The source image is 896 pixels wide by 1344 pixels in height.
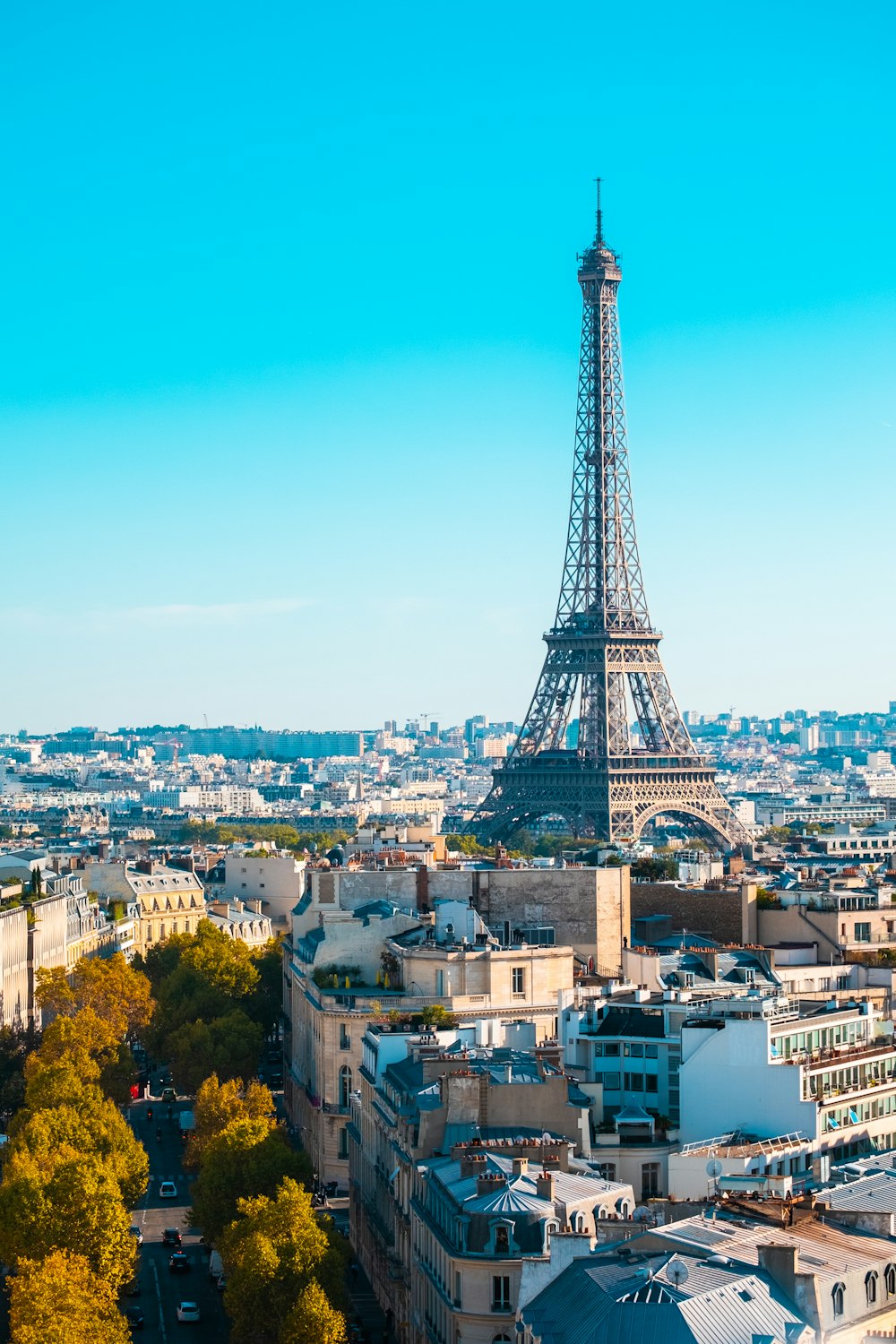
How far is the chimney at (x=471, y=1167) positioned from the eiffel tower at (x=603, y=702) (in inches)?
4687

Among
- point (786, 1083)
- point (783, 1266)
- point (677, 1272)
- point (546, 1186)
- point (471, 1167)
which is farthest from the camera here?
point (786, 1083)

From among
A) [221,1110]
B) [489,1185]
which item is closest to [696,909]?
[221,1110]

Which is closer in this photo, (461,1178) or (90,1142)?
(461,1178)

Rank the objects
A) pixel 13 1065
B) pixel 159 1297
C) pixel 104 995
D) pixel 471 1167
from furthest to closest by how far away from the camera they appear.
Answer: pixel 104 995
pixel 13 1065
pixel 159 1297
pixel 471 1167

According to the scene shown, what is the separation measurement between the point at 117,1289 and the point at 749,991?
51.5ft

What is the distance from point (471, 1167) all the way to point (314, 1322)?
395cm

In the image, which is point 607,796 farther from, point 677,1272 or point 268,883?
point 677,1272

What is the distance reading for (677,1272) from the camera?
34.8 metres

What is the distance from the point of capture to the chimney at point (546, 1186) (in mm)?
41938

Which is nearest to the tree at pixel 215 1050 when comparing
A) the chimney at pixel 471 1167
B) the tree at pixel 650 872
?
the tree at pixel 650 872

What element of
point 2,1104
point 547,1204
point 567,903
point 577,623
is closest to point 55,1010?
point 2,1104

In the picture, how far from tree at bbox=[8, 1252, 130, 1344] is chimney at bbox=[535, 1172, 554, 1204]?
862 centimetres

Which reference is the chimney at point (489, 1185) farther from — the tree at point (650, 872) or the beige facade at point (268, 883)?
the beige facade at point (268, 883)

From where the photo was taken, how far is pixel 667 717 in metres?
173
